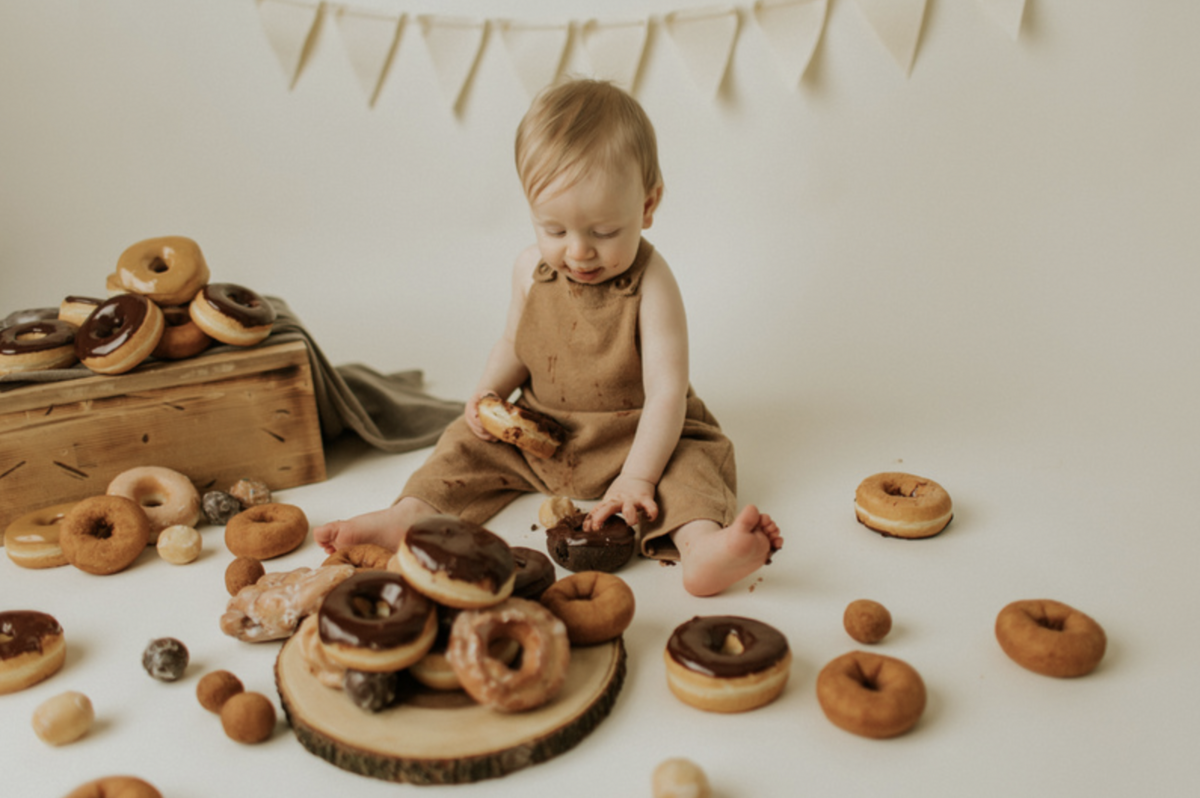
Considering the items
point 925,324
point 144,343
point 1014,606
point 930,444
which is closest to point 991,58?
point 925,324

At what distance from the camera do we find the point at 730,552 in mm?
1892

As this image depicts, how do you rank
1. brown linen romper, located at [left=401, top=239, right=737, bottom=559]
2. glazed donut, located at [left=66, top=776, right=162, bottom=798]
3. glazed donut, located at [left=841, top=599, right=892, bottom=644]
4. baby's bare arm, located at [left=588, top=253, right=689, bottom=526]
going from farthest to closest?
brown linen romper, located at [left=401, top=239, right=737, bottom=559]
baby's bare arm, located at [left=588, top=253, right=689, bottom=526]
glazed donut, located at [left=841, top=599, right=892, bottom=644]
glazed donut, located at [left=66, top=776, right=162, bottom=798]

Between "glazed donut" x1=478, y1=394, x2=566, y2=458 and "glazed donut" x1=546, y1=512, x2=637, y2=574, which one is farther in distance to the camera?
"glazed donut" x1=478, y1=394, x2=566, y2=458

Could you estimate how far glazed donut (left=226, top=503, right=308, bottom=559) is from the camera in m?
2.17

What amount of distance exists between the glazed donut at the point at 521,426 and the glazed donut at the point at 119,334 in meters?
0.79

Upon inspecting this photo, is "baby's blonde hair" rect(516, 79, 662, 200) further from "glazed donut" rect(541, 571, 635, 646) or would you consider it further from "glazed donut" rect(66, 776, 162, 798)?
"glazed donut" rect(66, 776, 162, 798)

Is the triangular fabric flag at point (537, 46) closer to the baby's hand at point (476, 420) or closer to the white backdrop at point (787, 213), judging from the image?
the white backdrop at point (787, 213)

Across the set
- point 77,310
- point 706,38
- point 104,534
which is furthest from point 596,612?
point 706,38

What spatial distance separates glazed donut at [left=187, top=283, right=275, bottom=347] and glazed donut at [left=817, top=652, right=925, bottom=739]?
5.22 feet

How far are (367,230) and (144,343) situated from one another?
1521 mm

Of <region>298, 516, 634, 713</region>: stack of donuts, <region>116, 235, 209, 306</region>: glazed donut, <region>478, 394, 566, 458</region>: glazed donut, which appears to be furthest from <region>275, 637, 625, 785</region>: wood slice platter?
<region>116, 235, 209, 306</region>: glazed donut

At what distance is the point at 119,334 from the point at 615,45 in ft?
6.20

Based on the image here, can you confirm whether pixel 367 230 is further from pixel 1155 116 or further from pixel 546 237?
pixel 1155 116

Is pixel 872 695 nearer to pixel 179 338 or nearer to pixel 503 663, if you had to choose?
pixel 503 663
